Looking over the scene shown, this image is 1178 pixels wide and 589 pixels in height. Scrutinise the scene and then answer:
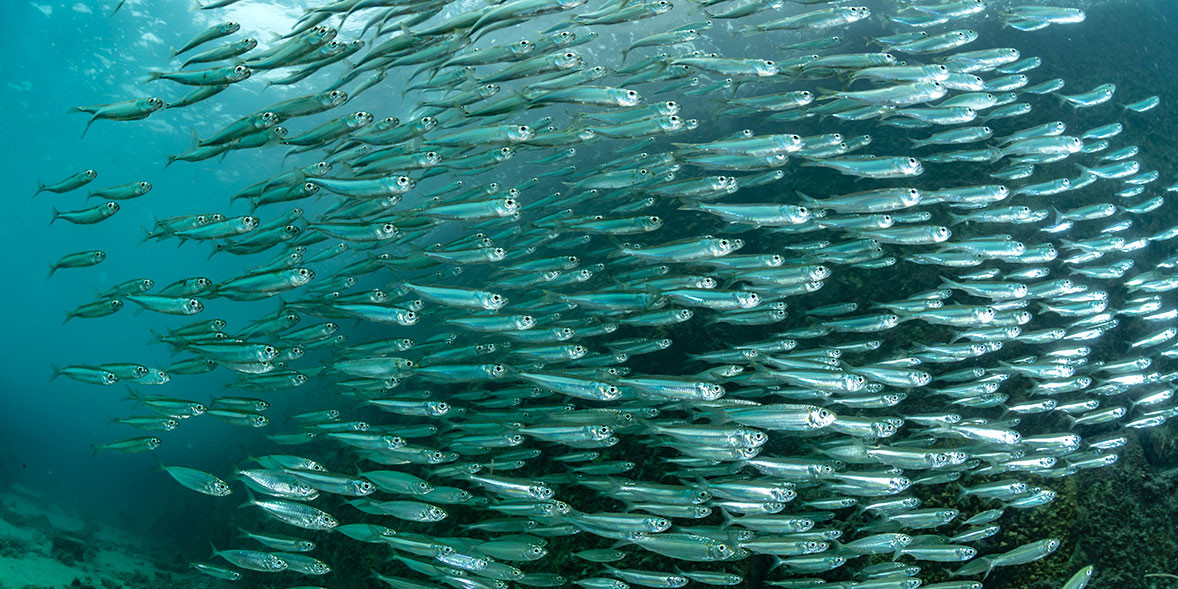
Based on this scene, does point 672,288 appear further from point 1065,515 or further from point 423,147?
point 1065,515

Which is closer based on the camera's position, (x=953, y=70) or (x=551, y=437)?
(x=551, y=437)

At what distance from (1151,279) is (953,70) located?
416cm

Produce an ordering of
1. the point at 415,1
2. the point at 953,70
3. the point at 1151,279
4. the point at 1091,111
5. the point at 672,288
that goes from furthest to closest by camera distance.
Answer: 1. the point at 1091,111
2. the point at 1151,279
3. the point at 953,70
4. the point at 672,288
5. the point at 415,1

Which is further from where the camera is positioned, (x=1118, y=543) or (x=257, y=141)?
(x=1118, y=543)

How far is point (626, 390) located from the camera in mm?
5523

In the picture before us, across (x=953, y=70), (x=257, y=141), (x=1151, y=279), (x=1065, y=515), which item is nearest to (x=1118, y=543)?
(x=1065, y=515)

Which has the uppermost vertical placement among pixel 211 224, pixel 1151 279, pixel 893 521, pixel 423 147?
pixel 423 147

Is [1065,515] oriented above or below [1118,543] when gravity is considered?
above

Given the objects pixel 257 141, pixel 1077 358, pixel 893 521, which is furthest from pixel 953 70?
pixel 257 141

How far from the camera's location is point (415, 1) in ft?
15.9

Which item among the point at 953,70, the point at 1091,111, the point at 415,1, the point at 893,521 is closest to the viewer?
the point at 415,1

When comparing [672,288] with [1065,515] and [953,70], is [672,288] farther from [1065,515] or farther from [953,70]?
[1065,515]

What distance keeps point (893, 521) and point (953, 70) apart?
4591mm

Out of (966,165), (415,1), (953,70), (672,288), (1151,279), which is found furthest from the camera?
(966,165)
